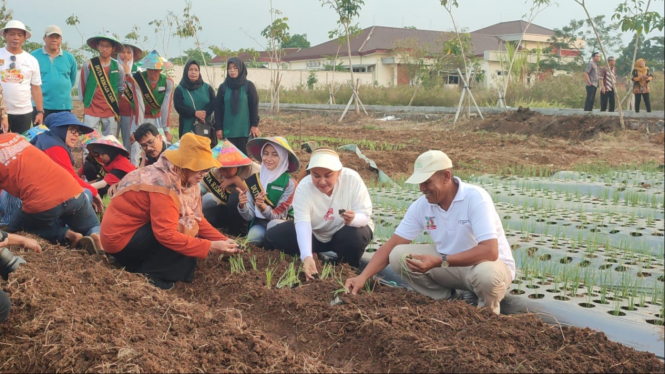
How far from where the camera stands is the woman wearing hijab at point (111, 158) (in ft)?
16.9

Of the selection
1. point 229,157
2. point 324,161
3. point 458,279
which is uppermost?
point 324,161

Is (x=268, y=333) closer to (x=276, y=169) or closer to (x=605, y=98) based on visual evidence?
(x=276, y=169)

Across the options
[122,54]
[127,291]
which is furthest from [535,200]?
[122,54]

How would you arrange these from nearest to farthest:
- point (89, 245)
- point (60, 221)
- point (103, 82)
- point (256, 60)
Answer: point (89, 245), point (60, 221), point (103, 82), point (256, 60)

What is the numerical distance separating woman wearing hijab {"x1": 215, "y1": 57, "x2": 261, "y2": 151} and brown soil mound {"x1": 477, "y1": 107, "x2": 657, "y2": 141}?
8105mm

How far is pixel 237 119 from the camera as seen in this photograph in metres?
6.50

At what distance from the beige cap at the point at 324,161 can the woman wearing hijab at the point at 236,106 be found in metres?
2.95

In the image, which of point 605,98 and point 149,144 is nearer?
point 149,144

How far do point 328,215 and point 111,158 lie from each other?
7.66 ft

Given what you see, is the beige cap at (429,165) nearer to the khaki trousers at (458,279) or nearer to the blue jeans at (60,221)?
the khaki trousers at (458,279)

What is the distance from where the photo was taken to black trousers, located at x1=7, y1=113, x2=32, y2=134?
6.04 meters

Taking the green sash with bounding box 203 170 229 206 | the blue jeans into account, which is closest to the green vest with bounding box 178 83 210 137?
the green sash with bounding box 203 170 229 206

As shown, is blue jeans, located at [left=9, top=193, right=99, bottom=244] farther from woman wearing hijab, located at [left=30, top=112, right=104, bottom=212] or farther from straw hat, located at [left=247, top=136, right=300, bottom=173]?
straw hat, located at [left=247, top=136, right=300, bottom=173]

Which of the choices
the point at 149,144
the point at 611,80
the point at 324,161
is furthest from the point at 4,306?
the point at 611,80
